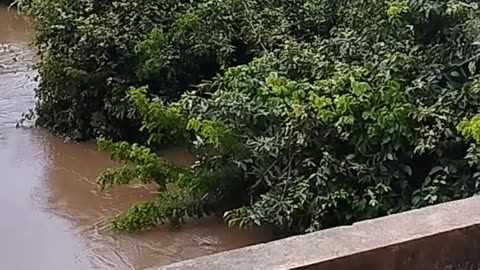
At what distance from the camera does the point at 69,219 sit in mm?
4340

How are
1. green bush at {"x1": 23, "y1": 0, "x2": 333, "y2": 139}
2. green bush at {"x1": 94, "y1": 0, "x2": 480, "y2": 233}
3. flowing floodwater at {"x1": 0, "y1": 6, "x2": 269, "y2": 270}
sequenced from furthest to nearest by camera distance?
green bush at {"x1": 23, "y1": 0, "x2": 333, "y2": 139}, flowing floodwater at {"x1": 0, "y1": 6, "x2": 269, "y2": 270}, green bush at {"x1": 94, "y1": 0, "x2": 480, "y2": 233}

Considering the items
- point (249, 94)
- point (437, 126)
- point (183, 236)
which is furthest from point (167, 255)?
point (437, 126)

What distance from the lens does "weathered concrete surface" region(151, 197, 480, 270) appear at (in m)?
1.67

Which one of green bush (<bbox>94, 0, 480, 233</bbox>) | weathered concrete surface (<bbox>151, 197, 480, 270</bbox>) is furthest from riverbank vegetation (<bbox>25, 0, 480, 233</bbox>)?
weathered concrete surface (<bbox>151, 197, 480, 270</bbox>)

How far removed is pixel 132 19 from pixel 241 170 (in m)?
1.81

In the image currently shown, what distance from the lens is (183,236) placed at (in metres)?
4.19

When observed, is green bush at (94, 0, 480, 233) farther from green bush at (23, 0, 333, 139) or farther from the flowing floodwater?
green bush at (23, 0, 333, 139)

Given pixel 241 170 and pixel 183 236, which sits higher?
pixel 241 170

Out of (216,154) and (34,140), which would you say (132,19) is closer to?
(34,140)

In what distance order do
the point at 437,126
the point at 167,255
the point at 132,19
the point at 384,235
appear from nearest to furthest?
the point at 384,235 → the point at 437,126 → the point at 167,255 → the point at 132,19

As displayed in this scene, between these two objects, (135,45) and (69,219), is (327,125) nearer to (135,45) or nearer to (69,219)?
(69,219)

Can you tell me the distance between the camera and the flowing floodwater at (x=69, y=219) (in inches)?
155

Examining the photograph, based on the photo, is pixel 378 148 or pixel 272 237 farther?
pixel 272 237

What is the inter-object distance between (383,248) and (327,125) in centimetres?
211
